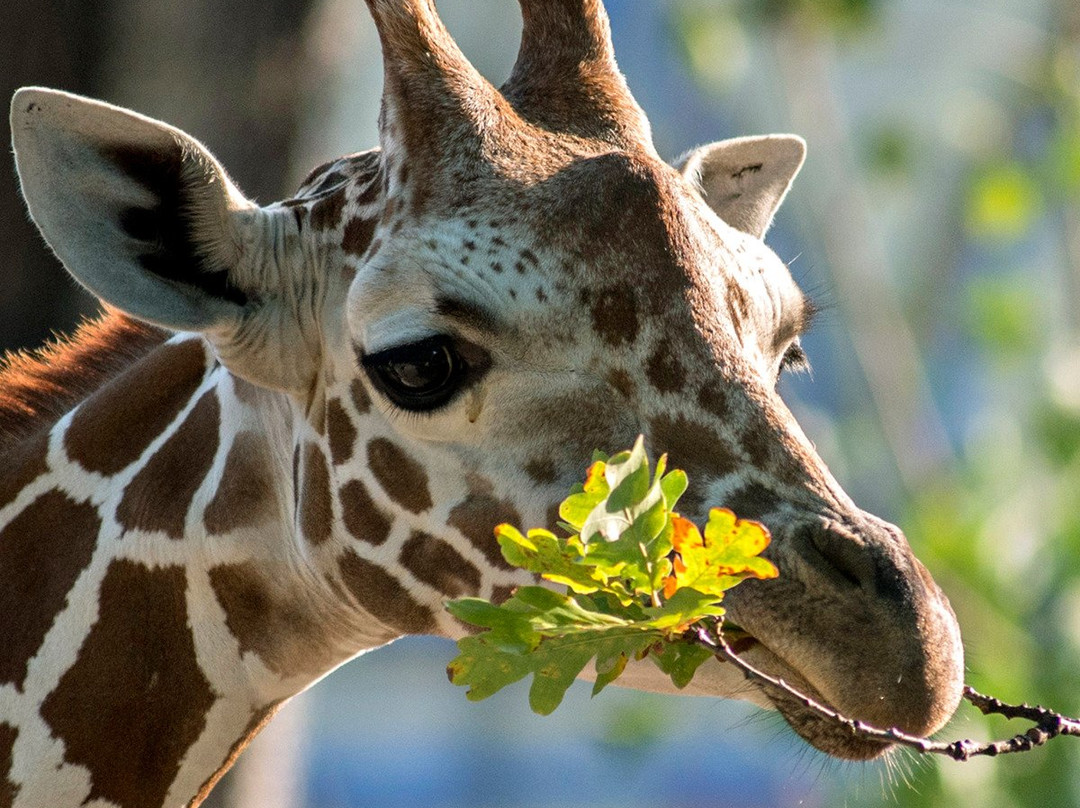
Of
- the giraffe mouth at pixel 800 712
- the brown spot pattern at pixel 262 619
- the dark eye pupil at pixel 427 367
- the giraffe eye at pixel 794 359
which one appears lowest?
the brown spot pattern at pixel 262 619

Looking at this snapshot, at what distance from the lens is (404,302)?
357 centimetres

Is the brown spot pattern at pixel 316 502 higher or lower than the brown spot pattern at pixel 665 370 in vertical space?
lower

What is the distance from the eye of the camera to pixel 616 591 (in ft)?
8.48

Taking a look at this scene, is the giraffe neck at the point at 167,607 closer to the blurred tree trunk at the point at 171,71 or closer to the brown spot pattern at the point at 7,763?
the brown spot pattern at the point at 7,763

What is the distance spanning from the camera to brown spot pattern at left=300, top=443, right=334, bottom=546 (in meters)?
3.87

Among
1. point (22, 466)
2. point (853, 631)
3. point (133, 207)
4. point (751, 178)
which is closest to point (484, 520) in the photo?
point (853, 631)

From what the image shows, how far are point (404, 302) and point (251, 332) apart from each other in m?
0.52

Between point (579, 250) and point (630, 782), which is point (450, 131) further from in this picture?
point (630, 782)

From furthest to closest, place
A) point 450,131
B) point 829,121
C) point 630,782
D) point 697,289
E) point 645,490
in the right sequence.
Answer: point 630,782 < point 829,121 < point 450,131 < point 697,289 < point 645,490

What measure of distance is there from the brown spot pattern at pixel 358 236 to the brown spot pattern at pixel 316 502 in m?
0.51

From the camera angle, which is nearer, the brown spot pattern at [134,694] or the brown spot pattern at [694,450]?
the brown spot pattern at [694,450]

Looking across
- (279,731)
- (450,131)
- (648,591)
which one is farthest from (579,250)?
(279,731)

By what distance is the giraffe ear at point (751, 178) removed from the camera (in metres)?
4.71

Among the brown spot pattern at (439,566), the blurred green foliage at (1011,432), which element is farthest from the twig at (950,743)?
the blurred green foliage at (1011,432)
